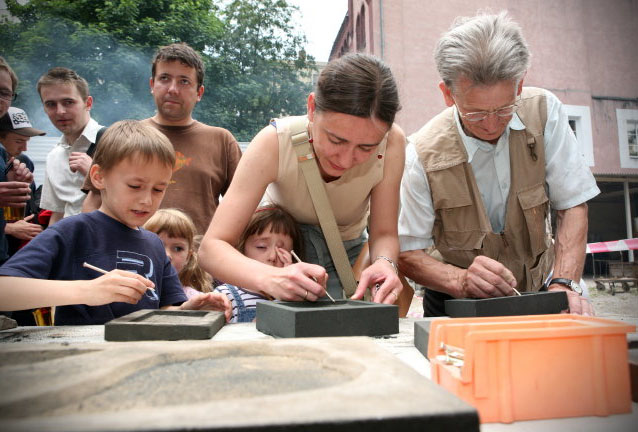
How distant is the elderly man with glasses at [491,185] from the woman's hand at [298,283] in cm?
59

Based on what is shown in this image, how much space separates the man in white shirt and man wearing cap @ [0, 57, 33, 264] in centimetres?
14

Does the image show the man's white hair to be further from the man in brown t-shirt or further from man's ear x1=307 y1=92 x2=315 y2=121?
the man in brown t-shirt

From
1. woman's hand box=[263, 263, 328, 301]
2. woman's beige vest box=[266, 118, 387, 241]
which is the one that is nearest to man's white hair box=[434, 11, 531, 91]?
woman's beige vest box=[266, 118, 387, 241]

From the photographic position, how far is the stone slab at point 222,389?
466 mm

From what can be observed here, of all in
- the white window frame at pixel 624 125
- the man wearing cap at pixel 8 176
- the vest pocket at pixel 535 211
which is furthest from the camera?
the white window frame at pixel 624 125

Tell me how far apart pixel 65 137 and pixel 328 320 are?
86.8 inches

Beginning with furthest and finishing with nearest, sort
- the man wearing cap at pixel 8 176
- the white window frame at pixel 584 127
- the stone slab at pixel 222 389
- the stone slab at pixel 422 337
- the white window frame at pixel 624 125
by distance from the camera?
the white window frame at pixel 624 125 < the white window frame at pixel 584 127 < the man wearing cap at pixel 8 176 < the stone slab at pixel 422 337 < the stone slab at pixel 222 389

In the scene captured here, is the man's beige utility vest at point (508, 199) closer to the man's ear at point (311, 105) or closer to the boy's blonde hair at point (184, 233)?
the man's ear at point (311, 105)

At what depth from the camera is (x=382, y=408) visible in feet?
1.62

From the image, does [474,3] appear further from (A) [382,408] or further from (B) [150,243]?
(A) [382,408]

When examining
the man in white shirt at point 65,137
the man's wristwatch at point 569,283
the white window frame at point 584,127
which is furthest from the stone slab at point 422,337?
the white window frame at point 584,127

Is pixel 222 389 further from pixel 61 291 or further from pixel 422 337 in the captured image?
pixel 61 291

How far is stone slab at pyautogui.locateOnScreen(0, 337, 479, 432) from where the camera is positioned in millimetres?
466

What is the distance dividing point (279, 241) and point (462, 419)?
1.59 meters
